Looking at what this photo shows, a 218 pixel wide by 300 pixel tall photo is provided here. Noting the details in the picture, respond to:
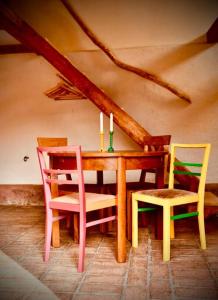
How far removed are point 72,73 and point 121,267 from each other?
9.13 feet

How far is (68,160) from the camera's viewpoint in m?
2.69

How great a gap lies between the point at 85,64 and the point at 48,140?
191cm

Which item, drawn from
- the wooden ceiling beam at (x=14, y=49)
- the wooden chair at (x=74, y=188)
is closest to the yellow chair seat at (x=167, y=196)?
the wooden chair at (x=74, y=188)

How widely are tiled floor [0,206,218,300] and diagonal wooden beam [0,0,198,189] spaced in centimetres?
127

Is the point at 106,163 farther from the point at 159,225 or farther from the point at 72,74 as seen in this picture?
the point at 72,74

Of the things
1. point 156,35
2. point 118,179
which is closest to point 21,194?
point 118,179

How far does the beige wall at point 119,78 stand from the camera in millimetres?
4703

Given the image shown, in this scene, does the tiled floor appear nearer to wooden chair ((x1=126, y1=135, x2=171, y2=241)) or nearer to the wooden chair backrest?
wooden chair ((x1=126, y1=135, x2=171, y2=241))

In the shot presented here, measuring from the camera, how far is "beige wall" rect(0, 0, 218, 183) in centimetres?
470

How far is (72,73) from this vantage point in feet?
13.4

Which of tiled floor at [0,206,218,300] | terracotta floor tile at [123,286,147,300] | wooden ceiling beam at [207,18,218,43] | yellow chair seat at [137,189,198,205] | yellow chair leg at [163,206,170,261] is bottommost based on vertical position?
tiled floor at [0,206,218,300]

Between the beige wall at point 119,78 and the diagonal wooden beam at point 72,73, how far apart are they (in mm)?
943

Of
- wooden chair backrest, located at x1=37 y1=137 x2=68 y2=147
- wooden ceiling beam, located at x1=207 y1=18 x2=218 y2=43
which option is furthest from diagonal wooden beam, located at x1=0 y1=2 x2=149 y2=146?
wooden ceiling beam, located at x1=207 y1=18 x2=218 y2=43

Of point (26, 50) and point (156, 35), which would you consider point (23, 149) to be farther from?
point (156, 35)
